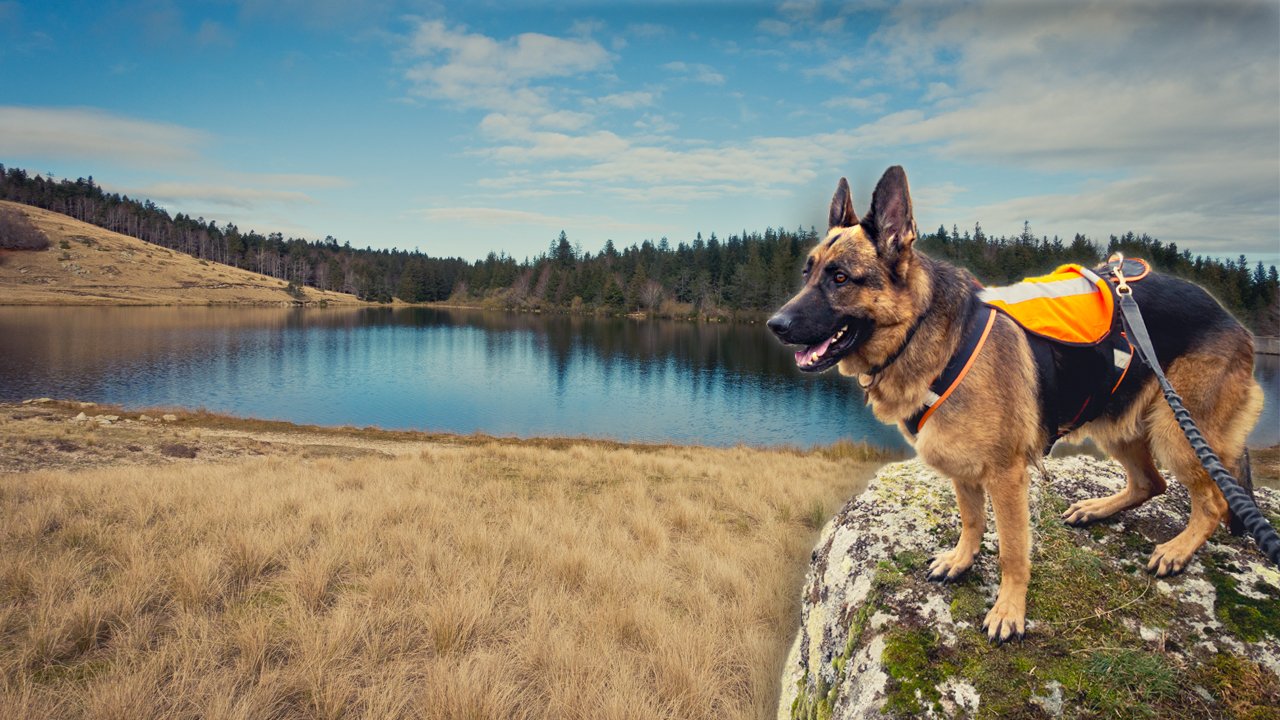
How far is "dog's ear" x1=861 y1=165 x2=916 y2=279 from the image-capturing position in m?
2.67

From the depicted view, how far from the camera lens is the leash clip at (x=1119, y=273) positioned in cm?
295

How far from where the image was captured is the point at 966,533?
303 centimetres

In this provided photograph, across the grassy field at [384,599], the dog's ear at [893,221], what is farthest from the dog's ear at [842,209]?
the grassy field at [384,599]

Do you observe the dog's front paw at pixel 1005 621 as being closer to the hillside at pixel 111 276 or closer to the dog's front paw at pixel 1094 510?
the dog's front paw at pixel 1094 510

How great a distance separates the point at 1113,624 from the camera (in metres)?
2.66

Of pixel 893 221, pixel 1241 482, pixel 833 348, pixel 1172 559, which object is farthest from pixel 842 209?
pixel 1241 482

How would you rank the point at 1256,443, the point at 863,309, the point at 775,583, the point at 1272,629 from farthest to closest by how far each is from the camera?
the point at 1256,443, the point at 775,583, the point at 863,309, the point at 1272,629

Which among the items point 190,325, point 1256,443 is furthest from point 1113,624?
point 190,325

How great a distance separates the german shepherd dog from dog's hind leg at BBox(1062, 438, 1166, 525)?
34cm

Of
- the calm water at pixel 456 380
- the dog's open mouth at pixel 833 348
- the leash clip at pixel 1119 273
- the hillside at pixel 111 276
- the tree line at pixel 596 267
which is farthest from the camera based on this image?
the hillside at pixel 111 276

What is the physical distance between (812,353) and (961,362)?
2.30 ft

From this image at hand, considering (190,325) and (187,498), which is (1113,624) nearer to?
(187,498)

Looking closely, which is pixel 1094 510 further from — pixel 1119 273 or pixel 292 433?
pixel 292 433

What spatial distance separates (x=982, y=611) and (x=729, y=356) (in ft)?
189
